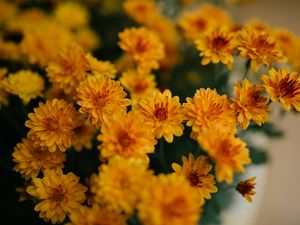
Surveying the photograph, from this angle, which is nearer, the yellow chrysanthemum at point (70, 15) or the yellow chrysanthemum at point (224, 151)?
the yellow chrysanthemum at point (224, 151)

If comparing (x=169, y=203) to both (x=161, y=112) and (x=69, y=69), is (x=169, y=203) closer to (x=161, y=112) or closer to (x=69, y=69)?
(x=161, y=112)

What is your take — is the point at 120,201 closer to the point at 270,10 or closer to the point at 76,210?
the point at 76,210

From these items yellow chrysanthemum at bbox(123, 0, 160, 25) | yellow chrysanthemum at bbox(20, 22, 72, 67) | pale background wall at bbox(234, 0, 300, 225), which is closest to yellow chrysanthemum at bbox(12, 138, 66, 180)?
yellow chrysanthemum at bbox(20, 22, 72, 67)

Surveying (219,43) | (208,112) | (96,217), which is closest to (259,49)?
(219,43)

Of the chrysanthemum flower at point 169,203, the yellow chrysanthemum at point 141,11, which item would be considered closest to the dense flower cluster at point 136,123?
the chrysanthemum flower at point 169,203

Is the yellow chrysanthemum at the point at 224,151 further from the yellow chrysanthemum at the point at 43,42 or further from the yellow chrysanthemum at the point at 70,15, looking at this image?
the yellow chrysanthemum at the point at 70,15

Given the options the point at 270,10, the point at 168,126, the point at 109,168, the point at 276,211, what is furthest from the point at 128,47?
the point at 270,10
